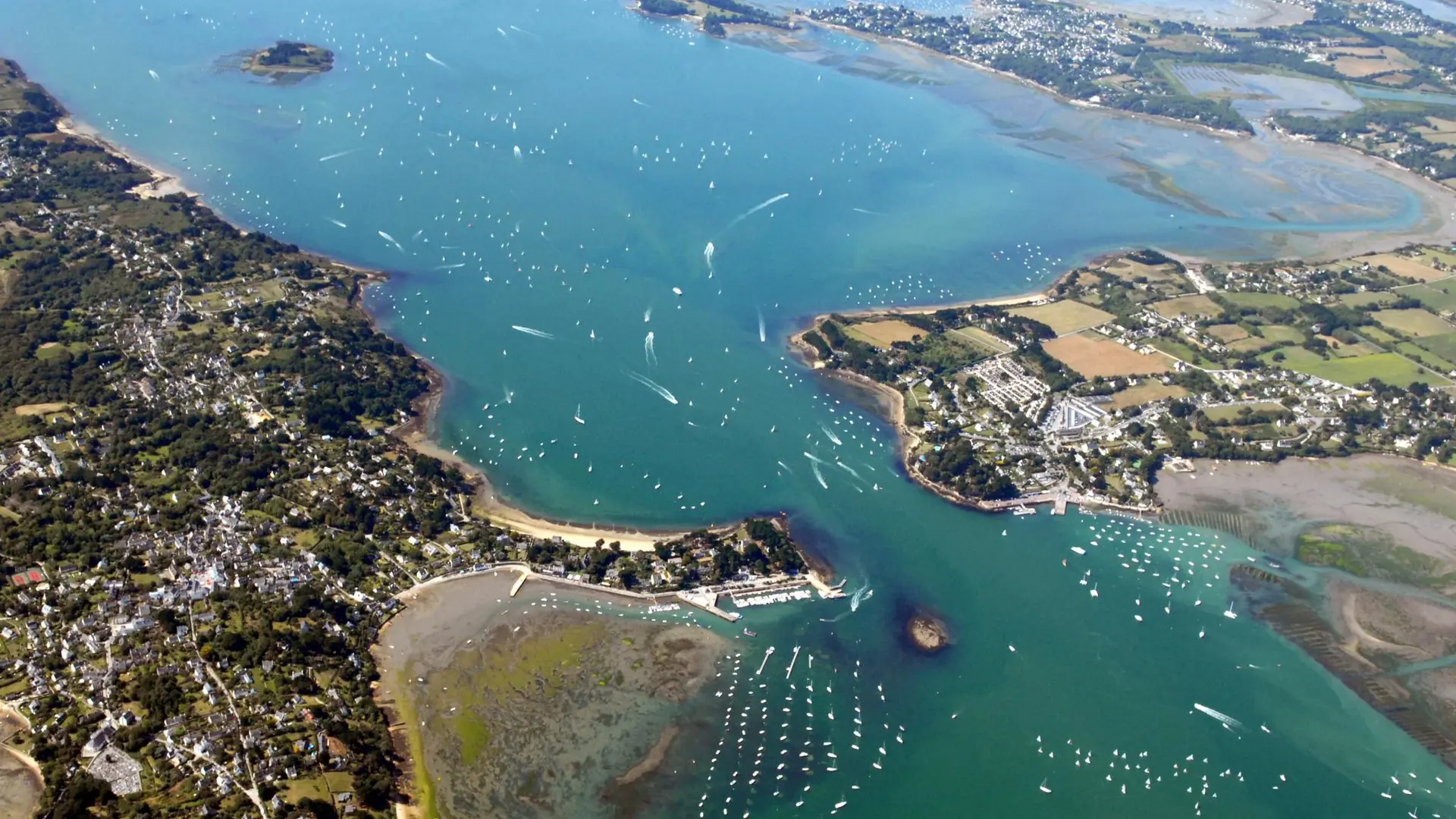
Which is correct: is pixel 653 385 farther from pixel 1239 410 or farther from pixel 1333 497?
pixel 1333 497

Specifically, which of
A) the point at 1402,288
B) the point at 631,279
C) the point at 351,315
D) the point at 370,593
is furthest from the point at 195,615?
the point at 1402,288

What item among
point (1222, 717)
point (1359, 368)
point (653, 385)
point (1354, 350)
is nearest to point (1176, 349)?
point (1359, 368)

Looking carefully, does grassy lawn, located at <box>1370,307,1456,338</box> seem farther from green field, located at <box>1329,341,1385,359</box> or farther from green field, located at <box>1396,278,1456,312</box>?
green field, located at <box>1329,341,1385,359</box>

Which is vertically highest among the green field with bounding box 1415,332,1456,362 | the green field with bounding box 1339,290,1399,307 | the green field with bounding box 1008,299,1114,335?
the green field with bounding box 1339,290,1399,307

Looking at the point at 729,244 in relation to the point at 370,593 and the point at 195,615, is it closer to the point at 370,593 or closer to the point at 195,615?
the point at 370,593

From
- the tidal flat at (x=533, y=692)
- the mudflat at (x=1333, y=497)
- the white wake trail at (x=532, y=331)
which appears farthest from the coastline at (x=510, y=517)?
the mudflat at (x=1333, y=497)

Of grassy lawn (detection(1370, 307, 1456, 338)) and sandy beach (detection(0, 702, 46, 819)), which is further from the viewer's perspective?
grassy lawn (detection(1370, 307, 1456, 338))

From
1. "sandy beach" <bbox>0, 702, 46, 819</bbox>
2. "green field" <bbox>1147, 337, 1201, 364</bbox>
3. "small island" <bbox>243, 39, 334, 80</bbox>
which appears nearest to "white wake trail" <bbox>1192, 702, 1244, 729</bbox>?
"green field" <bbox>1147, 337, 1201, 364</bbox>

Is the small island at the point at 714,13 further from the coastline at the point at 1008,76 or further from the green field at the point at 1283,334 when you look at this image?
the green field at the point at 1283,334
